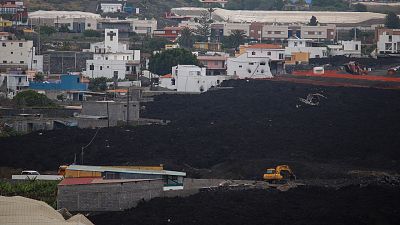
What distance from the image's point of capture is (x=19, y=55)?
191 ft

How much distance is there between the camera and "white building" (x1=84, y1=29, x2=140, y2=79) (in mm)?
55812

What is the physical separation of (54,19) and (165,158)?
43.3m

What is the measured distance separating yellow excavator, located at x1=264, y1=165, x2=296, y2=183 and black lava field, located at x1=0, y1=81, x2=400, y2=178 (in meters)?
0.36

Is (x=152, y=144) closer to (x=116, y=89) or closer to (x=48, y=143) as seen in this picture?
(x=48, y=143)

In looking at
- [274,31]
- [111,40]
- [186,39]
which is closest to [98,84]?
[111,40]

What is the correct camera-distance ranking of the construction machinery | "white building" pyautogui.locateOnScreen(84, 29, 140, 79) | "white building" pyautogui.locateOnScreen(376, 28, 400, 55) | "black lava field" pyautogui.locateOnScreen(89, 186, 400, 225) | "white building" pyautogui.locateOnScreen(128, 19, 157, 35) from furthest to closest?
"white building" pyautogui.locateOnScreen(128, 19, 157, 35)
"white building" pyautogui.locateOnScreen(376, 28, 400, 55)
the construction machinery
"white building" pyautogui.locateOnScreen(84, 29, 140, 79)
"black lava field" pyautogui.locateOnScreen(89, 186, 400, 225)

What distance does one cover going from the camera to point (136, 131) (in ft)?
126

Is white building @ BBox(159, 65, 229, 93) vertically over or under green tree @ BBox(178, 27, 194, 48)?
under

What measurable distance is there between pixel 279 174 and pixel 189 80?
22775 mm

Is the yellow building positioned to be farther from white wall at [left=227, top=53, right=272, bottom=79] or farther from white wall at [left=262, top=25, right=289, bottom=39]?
white wall at [left=262, top=25, right=289, bottom=39]

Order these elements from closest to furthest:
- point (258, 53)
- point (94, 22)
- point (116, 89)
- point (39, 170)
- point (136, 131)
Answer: point (39, 170), point (136, 131), point (116, 89), point (258, 53), point (94, 22)

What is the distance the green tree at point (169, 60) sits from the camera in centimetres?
5781

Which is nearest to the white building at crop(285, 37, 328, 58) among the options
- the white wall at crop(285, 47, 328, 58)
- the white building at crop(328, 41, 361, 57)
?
the white wall at crop(285, 47, 328, 58)

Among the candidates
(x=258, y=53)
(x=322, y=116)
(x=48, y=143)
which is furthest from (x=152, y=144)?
(x=258, y=53)
